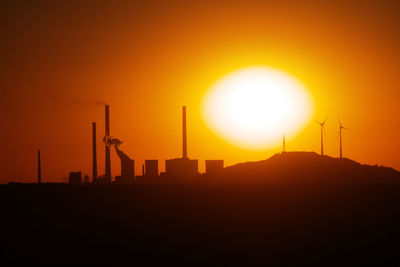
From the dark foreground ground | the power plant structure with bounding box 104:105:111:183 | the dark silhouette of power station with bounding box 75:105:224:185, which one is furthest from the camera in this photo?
the power plant structure with bounding box 104:105:111:183

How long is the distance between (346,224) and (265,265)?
6.25m

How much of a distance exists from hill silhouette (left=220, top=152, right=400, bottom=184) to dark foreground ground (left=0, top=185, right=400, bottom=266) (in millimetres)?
17980

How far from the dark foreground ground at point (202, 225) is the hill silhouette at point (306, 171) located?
59.0 feet

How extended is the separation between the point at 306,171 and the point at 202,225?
2624cm

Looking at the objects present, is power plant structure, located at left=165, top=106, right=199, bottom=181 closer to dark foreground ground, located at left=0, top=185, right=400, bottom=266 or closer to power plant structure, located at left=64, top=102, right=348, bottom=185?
power plant structure, located at left=64, top=102, right=348, bottom=185

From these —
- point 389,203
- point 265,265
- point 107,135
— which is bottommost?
point 265,265

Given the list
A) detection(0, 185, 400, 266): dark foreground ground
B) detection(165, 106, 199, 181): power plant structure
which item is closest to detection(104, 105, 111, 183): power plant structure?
detection(165, 106, 199, 181): power plant structure

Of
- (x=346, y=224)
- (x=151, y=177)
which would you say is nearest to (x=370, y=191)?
(x=346, y=224)

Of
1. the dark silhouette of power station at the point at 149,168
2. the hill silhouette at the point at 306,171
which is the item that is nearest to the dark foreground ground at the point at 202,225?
the hill silhouette at the point at 306,171

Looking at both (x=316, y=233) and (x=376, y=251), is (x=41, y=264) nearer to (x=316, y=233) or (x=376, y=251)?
(x=316, y=233)

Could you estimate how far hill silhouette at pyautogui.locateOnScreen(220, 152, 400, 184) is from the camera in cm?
5719

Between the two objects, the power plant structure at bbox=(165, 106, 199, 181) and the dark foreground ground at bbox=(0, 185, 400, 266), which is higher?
the power plant structure at bbox=(165, 106, 199, 181)

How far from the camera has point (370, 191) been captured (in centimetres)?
3850

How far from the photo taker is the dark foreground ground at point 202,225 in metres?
31.0
